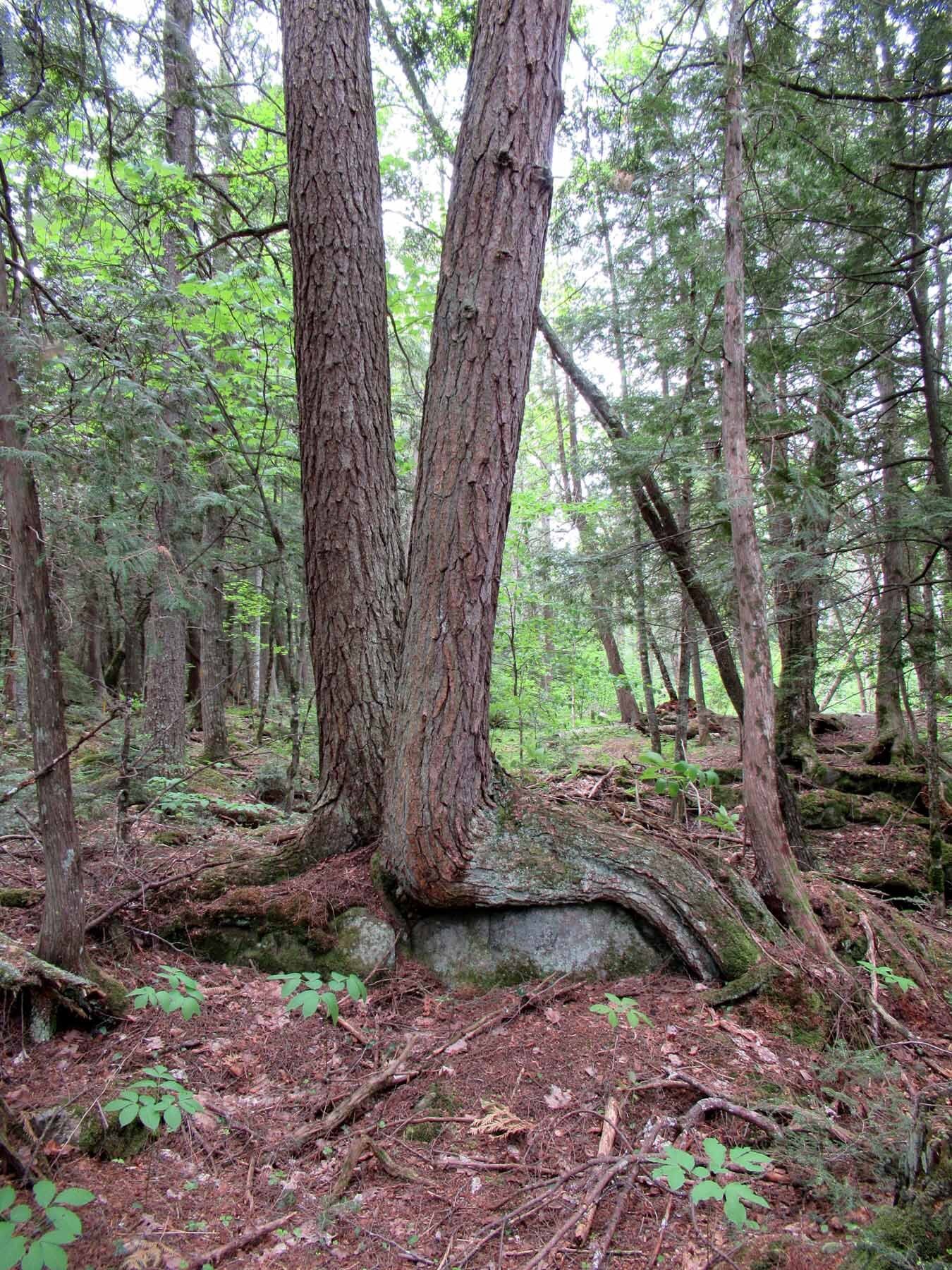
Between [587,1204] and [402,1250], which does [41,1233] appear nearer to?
[402,1250]

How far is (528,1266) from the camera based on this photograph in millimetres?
1724

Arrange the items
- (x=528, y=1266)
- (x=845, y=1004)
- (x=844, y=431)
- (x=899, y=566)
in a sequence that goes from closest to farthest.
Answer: (x=528, y=1266) < (x=845, y=1004) < (x=844, y=431) < (x=899, y=566)

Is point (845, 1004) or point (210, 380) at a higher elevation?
point (210, 380)

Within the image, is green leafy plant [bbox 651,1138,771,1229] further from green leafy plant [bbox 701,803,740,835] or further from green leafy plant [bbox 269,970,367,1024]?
green leafy plant [bbox 701,803,740,835]

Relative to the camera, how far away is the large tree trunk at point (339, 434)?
3.76 meters

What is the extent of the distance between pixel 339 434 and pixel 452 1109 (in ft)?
11.1

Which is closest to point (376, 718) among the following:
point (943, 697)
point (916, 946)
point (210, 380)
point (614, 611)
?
point (210, 380)

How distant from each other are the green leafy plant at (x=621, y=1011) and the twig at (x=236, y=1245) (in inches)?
50.5

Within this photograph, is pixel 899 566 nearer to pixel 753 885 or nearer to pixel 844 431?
pixel 844 431

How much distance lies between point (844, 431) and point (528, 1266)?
264 inches

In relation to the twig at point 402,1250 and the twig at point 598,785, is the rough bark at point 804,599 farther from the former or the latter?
the twig at point 402,1250

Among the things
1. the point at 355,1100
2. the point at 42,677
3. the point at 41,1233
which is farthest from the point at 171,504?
the point at 41,1233

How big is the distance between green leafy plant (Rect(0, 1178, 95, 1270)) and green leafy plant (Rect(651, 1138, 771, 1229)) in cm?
151

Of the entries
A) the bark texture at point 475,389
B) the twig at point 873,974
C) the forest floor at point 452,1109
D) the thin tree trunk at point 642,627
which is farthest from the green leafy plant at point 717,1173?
the thin tree trunk at point 642,627
